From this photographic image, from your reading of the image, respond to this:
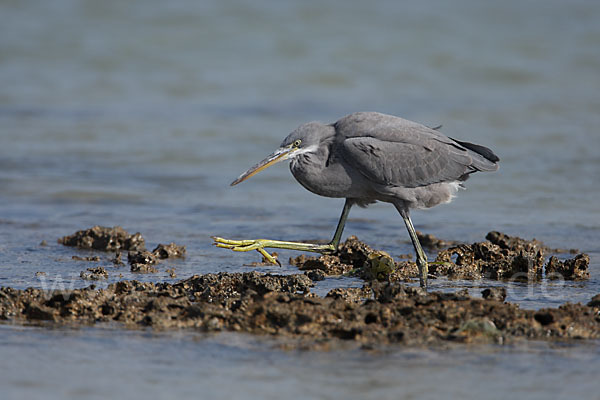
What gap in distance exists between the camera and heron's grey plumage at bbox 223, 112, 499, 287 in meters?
6.15

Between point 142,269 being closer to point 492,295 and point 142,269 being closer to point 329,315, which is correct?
point 329,315

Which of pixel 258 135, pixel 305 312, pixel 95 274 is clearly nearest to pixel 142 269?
pixel 95 274

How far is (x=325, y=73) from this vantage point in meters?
17.6

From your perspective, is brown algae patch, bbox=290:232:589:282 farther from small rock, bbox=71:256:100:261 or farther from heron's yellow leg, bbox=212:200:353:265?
small rock, bbox=71:256:100:261

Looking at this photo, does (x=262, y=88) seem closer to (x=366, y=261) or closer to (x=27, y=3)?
(x=27, y=3)

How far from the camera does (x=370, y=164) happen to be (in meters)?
6.12

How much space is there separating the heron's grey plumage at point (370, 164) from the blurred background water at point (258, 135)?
2.25 ft

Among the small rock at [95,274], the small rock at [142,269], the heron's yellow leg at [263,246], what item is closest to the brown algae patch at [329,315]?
the small rock at [95,274]

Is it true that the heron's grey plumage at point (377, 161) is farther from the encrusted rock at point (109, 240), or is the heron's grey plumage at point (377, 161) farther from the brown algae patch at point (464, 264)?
the encrusted rock at point (109, 240)

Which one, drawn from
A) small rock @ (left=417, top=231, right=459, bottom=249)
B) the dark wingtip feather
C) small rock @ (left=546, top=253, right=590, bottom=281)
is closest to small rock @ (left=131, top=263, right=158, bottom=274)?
small rock @ (left=417, top=231, right=459, bottom=249)

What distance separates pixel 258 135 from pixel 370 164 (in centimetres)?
707

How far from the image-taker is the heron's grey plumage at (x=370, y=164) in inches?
242

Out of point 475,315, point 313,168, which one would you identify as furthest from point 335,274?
point 475,315

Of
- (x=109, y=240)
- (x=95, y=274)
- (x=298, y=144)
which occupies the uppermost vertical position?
(x=298, y=144)
